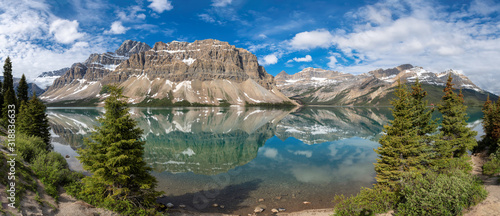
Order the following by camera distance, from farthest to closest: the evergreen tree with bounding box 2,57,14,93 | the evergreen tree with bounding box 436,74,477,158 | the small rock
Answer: the evergreen tree with bounding box 2,57,14,93
the evergreen tree with bounding box 436,74,477,158
the small rock

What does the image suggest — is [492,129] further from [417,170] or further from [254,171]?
[254,171]

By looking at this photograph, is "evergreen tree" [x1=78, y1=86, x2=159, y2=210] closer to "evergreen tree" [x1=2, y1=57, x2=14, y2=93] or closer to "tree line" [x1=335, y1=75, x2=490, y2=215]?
"tree line" [x1=335, y1=75, x2=490, y2=215]

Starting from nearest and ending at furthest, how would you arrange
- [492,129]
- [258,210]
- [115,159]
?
[115,159], [258,210], [492,129]

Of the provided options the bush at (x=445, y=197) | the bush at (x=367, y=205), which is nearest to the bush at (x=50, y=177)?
the bush at (x=367, y=205)

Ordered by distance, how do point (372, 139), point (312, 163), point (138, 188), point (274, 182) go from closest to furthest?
point (138, 188) < point (274, 182) < point (312, 163) < point (372, 139)

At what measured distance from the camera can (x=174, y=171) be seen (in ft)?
115

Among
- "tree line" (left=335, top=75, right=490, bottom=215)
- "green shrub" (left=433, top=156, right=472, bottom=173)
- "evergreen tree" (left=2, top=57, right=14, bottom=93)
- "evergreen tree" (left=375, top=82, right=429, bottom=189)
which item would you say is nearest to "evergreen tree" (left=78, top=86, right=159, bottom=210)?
"tree line" (left=335, top=75, right=490, bottom=215)

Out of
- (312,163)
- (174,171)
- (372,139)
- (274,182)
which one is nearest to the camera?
(274,182)

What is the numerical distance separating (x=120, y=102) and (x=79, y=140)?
5665cm

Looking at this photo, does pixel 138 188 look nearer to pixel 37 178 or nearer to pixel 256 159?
pixel 37 178

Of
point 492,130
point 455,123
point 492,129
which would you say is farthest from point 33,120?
point 492,129

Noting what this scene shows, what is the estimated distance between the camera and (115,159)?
51.4 feet

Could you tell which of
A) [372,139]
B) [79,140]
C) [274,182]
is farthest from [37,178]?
[372,139]

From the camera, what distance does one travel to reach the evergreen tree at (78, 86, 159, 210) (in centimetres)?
1593
